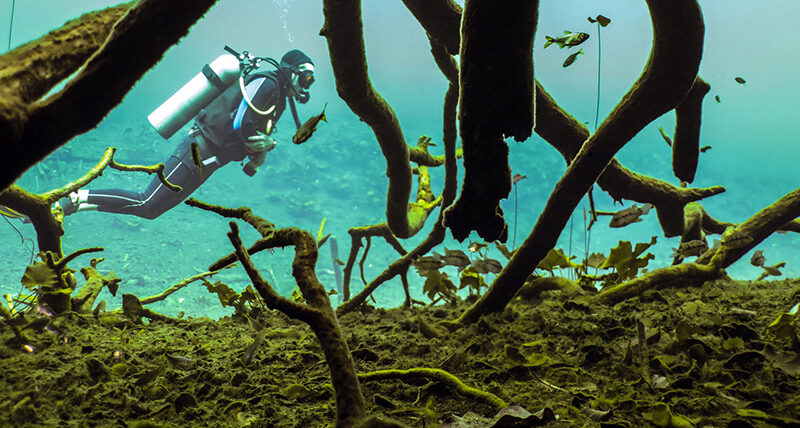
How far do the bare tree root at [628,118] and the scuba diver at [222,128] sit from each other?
193 inches

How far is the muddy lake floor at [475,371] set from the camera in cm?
104

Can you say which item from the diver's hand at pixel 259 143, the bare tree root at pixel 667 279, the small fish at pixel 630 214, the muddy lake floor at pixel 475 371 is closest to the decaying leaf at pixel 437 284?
the muddy lake floor at pixel 475 371

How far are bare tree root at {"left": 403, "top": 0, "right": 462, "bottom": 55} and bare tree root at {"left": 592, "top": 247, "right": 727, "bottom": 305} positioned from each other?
5.18 ft

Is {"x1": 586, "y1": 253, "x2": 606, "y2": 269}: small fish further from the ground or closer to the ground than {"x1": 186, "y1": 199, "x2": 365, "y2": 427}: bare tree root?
further from the ground

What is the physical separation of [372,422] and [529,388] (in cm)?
68

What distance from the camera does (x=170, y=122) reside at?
7.39 metres

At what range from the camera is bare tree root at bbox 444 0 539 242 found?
762 millimetres

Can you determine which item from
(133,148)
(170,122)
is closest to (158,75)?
(133,148)

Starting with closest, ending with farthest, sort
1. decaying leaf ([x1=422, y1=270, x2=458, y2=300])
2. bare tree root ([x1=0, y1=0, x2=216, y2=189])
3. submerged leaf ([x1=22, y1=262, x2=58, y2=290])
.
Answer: bare tree root ([x1=0, y1=0, x2=216, y2=189])
submerged leaf ([x1=22, y1=262, x2=58, y2=290])
decaying leaf ([x1=422, y1=270, x2=458, y2=300])

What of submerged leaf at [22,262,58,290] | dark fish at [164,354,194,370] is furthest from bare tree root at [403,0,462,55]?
submerged leaf at [22,262,58,290]

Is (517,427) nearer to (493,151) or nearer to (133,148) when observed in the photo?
(493,151)

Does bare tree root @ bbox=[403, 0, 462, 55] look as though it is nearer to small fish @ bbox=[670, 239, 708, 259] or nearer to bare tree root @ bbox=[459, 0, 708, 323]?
bare tree root @ bbox=[459, 0, 708, 323]

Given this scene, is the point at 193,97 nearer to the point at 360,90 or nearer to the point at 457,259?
the point at 360,90

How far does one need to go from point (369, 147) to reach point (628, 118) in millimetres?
38968
